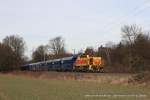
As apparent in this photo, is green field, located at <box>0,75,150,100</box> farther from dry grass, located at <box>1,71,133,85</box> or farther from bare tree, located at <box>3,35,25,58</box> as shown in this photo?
bare tree, located at <box>3,35,25,58</box>

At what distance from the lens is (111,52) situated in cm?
10950

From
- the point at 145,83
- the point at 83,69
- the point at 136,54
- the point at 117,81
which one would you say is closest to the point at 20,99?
the point at 145,83

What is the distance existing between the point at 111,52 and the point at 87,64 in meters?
35.5

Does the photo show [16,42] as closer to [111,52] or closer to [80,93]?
[111,52]

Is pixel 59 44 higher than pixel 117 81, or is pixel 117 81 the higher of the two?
pixel 59 44

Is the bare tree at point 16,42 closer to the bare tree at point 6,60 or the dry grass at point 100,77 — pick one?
the bare tree at point 6,60

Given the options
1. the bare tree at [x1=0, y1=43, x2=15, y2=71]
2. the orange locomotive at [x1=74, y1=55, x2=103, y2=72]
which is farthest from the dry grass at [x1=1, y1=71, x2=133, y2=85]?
the bare tree at [x1=0, y1=43, x2=15, y2=71]

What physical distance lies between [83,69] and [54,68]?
52.4 ft

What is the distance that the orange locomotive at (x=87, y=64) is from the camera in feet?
244

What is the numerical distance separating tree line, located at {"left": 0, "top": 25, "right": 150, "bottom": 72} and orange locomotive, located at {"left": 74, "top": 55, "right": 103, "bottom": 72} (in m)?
2.81

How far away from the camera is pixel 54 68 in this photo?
295ft

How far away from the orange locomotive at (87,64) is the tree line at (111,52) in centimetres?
281

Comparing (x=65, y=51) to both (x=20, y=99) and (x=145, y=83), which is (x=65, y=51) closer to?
(x=145, y=83)

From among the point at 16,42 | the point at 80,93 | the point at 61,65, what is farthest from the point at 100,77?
the point at 16,42
